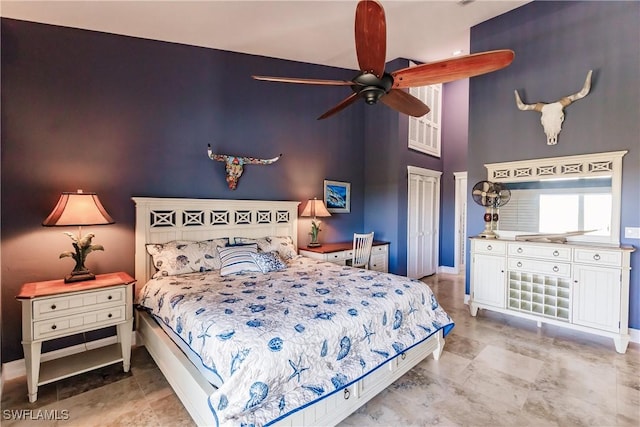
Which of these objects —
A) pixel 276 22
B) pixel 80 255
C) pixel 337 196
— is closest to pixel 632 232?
pixel 337 196

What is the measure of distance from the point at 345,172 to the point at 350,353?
3.54m

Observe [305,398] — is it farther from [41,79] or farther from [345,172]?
[345,172]

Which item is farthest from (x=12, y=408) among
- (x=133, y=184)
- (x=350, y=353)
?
(x=350, y=353)

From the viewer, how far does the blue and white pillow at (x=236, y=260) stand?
2.88m

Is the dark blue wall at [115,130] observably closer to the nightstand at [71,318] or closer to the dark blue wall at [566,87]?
the nightstand at [71,318]

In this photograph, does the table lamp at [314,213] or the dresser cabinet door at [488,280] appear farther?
the table lamp at [314,213]

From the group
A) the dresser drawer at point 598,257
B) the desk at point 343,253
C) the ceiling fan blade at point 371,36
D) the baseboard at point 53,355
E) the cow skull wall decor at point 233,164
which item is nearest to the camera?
the ceiling fan blade at point 371,36

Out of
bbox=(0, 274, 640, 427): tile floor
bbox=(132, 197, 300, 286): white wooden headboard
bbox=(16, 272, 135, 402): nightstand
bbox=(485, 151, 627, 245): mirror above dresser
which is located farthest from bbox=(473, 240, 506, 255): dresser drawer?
bbox=(16, 272, 135, 402): nightstand

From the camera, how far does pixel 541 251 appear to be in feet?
10.7

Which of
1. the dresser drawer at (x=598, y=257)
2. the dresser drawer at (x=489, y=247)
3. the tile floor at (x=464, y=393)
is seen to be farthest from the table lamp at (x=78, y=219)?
the dresser drawer at (x=598, y=257)

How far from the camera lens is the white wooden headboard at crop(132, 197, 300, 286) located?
2953 mm

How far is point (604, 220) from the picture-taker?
3141 mm

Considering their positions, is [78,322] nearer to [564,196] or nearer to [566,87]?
[564,196]

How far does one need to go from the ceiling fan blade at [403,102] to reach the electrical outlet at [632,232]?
246 cm
